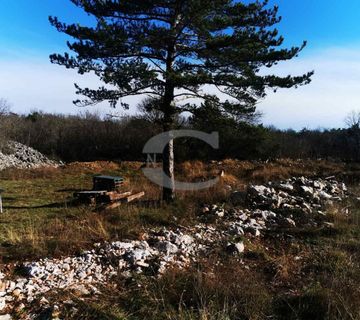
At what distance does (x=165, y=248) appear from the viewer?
677 centimetres

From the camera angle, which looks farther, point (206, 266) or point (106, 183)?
point (106, 183)

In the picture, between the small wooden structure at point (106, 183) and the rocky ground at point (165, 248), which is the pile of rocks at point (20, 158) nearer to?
the small wooden structure at point (106, 183)

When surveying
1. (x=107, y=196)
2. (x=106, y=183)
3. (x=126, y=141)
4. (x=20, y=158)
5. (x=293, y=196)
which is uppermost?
(x=126, y=141)

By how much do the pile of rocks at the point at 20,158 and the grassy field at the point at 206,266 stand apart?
41.5ft

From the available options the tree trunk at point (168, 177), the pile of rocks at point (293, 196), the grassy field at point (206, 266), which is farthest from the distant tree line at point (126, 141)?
the grassy field at point (206, 266)

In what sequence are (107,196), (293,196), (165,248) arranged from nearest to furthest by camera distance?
(165,248)
(107,196)
(293,196)

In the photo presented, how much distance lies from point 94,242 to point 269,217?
4379 millimetres

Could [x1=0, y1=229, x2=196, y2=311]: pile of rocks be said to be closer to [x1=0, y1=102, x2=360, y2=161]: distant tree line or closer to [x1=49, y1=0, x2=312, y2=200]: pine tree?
[x1=49, y1=0, x2=312, y2=200]: pine tree

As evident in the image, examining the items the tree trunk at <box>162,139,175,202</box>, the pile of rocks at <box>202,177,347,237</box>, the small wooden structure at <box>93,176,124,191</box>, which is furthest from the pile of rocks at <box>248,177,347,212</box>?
the small wooden structure at <box>93,176,124,191</box>

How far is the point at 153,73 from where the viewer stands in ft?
32.2

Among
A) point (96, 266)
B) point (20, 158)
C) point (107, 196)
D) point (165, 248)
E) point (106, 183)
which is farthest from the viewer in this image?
point (20, 158)

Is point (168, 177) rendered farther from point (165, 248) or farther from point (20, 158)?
point (20, 158)

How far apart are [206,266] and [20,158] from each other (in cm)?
2353

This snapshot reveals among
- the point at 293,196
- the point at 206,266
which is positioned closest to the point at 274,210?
the point at 293,196
